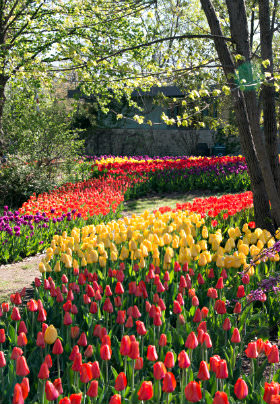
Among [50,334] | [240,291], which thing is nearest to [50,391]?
[50,334]

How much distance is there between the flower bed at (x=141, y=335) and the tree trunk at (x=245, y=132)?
1.42 m

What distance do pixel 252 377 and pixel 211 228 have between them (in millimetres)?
3756

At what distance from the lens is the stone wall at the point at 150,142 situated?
88.1ft

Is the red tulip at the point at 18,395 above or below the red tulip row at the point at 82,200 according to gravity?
below

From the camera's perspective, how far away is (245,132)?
241 inches

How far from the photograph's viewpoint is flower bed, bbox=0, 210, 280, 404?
2127 mm

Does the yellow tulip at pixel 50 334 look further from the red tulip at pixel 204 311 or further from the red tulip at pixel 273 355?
the red tulip at pixel 273 355

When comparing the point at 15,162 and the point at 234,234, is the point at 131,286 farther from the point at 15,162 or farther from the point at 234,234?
the point at 15,162

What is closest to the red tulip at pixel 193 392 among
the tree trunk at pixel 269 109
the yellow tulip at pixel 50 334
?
the yellow tulip at pixel 50 334

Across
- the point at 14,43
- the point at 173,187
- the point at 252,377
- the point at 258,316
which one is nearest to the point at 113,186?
the point at 173,187

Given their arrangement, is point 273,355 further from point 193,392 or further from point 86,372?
point 86,372

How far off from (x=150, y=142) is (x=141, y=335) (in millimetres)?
24704

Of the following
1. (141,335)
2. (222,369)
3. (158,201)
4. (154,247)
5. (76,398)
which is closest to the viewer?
(76,398)

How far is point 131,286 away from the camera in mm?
3412
